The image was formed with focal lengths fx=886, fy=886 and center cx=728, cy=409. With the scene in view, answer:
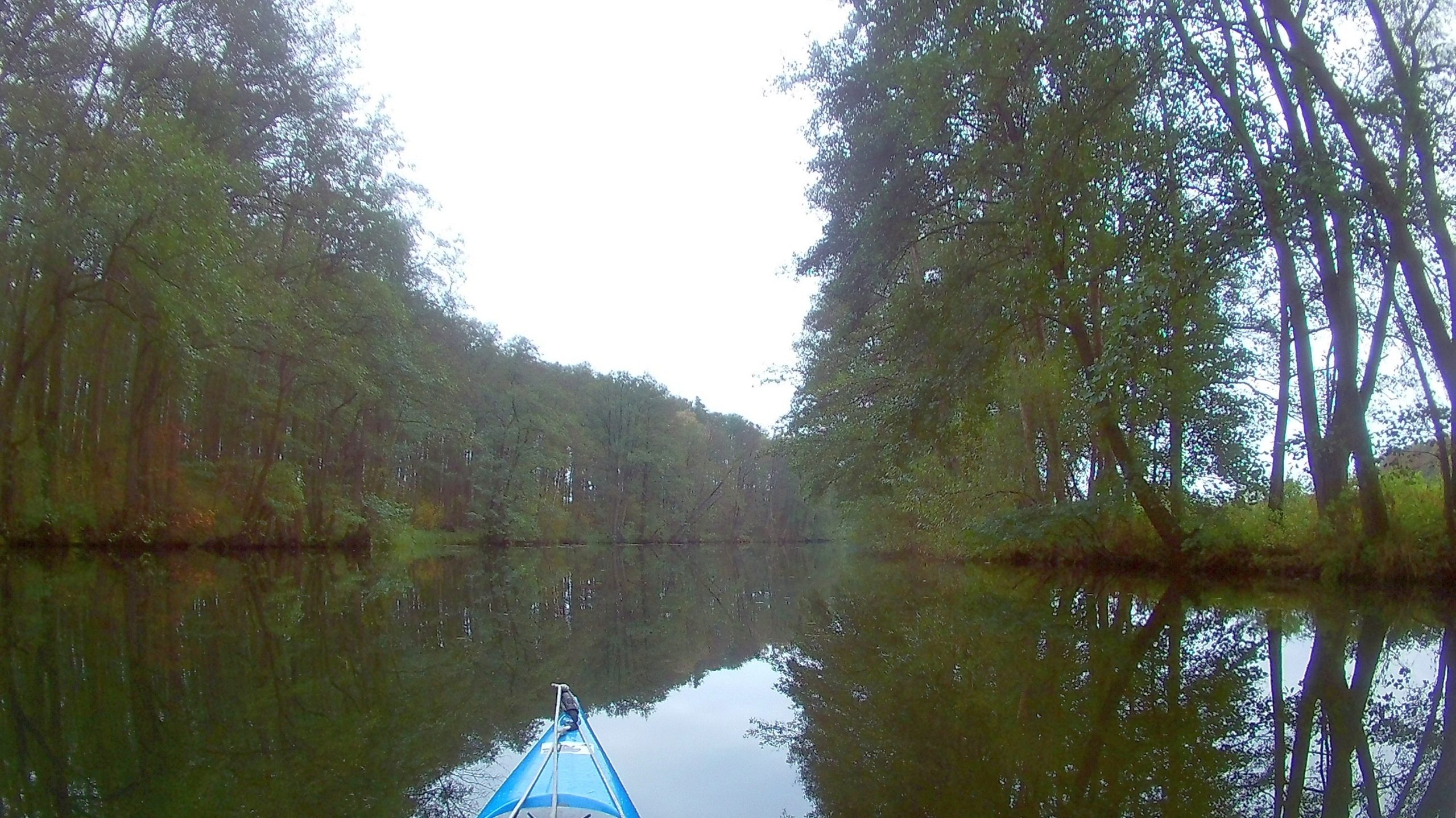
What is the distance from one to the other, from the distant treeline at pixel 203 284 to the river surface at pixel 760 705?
6.99m

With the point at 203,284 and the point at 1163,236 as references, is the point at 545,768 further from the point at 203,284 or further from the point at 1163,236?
the point at 203,284

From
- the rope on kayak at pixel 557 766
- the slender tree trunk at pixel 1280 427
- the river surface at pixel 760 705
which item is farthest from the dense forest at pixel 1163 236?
the rope on kayak at pixel 557 766

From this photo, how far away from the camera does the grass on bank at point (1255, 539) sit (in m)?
10.4

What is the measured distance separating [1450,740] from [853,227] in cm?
897

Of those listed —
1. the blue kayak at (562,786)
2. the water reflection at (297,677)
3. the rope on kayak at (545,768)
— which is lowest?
the water reflection at (297,677)

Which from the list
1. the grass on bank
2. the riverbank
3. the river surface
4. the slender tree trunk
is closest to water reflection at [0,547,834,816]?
the river surface

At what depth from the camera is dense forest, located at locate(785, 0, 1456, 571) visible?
8906 millimetres

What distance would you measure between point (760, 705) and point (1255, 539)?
1011 centimetres

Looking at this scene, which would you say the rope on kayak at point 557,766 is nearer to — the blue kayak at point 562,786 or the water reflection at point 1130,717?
the blue kayak at point 562,786

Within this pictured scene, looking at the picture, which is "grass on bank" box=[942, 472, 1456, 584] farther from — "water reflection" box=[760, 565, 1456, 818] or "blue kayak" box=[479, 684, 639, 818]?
"blue kayak" box=[479, 684, 639, 818]

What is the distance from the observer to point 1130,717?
463 cm

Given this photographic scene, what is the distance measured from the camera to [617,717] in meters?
5.38

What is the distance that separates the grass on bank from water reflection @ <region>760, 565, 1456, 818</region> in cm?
226

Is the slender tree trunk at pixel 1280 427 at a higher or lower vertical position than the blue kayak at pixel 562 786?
higher
